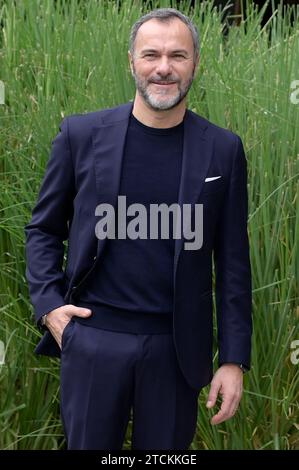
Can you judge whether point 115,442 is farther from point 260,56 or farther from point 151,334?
point 260,56

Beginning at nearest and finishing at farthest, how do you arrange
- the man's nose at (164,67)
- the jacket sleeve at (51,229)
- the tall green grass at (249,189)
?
the man's nose at (164,67), the jacket sleeve at (51,229), the tall green grass at (249,189)

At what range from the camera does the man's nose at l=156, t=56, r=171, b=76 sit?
1841mm

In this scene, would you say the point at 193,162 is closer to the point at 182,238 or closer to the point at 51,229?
the point at 182,238

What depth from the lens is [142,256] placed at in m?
1.91

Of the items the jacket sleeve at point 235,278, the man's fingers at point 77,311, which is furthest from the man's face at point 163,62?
the man's fingers at point 77,311

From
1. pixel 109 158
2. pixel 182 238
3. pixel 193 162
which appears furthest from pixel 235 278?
pixel 109 158

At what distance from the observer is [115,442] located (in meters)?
2.00

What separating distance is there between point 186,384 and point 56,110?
137 centimetres

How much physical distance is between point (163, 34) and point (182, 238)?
44 cm

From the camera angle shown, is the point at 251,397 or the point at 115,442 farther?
the point at 251,397

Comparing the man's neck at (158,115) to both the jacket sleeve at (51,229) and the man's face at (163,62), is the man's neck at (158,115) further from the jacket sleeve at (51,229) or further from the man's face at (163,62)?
the jacket sleeve at (51,229)

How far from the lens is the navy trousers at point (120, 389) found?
1.91 metres
